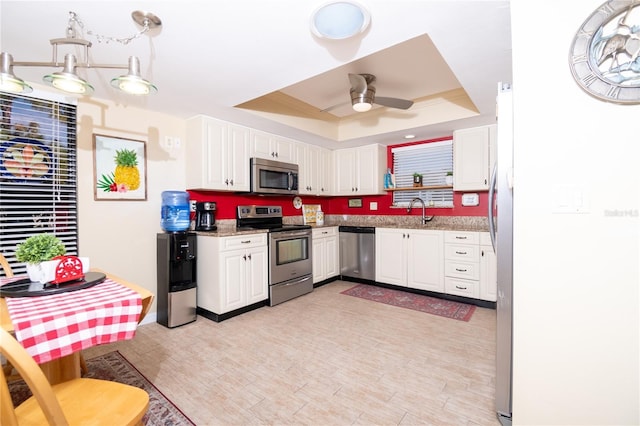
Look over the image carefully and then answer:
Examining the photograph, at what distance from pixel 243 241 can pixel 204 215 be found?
0.62m

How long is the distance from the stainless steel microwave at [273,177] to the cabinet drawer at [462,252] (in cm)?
222

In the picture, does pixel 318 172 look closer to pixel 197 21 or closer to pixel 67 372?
pixel 197 21

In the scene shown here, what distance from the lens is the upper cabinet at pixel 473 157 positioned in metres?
3.69

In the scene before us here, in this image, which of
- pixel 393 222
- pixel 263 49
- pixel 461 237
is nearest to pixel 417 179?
pixel 393 222

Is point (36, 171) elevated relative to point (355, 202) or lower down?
elevated

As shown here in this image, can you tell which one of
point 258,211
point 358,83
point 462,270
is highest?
point 358,83

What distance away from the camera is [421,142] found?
4508 mm

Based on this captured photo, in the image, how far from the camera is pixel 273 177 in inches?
156

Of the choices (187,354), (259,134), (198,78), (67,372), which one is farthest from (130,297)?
(259,134)

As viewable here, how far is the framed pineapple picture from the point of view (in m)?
2.82

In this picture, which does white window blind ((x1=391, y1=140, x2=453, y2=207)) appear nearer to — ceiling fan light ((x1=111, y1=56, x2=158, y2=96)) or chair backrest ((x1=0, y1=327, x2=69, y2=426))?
ceiling fan light ((x1=111, y1=56, x2=158, y2=96))

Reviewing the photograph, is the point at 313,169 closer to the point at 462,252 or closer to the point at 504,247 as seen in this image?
the point at 462,252

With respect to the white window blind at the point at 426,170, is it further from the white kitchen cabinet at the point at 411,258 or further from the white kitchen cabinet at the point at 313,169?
the white kitchen cabinet at the point at 313,169

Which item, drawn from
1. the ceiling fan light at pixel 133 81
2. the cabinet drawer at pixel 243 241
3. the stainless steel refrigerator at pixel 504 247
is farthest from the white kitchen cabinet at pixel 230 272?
the stainless steel refrigerator at pixel 504 247
